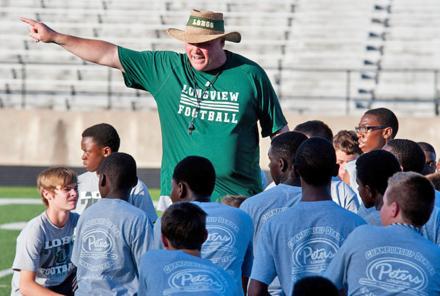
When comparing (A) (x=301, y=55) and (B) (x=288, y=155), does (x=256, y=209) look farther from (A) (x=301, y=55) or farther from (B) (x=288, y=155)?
(A) (x=301, y=55)

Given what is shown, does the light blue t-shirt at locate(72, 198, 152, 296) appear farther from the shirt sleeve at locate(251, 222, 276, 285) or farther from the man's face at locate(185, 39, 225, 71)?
the man's face at locate(185, 39, 225, 71)

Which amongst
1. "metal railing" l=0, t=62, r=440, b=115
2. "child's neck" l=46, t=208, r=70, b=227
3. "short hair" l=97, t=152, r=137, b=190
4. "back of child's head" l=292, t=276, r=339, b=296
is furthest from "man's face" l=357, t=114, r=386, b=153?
"metal railing" l=0, t=62, r=440, b=115

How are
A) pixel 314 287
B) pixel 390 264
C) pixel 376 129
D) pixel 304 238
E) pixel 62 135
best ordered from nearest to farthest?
pixel 314 287
pixel 390 264
pixel 304 238
pixel 376 129
pixel 62 135

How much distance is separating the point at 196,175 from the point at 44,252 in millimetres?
1913

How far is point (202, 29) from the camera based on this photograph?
25.1 feet

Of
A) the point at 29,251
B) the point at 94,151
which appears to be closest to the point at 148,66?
the point at 94,151

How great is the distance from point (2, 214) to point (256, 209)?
14258 millimetres

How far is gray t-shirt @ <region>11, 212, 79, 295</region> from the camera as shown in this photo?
7.41 meters

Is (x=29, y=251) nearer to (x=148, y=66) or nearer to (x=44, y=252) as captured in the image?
(x=44, y=252)

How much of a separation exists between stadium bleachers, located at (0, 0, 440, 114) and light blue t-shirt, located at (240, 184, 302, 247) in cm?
2042

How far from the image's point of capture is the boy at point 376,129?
28.9ft

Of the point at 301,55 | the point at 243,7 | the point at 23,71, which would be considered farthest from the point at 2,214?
the point at 243,7

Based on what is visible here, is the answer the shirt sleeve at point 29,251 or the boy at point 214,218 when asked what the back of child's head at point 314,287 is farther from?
the shirt sleeve at point 29,251

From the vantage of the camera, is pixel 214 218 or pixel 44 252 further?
pixel 44 252
